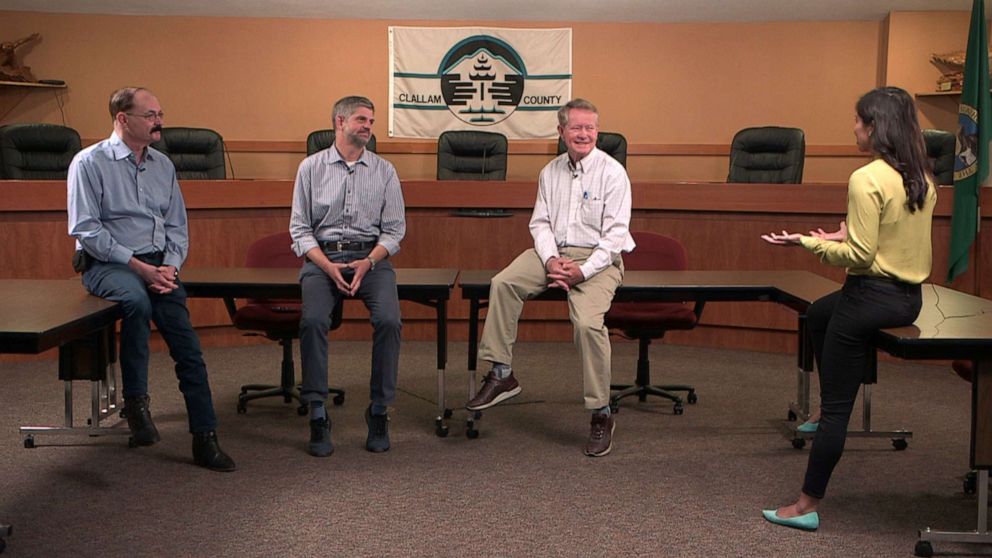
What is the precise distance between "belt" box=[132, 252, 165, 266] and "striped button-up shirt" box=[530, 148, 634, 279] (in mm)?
1438

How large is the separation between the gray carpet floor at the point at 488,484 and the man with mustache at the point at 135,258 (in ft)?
0.72

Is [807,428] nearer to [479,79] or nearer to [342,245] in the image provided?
[342,245]

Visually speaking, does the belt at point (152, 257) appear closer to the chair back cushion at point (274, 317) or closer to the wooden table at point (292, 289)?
the wooden table at point (292, 289)

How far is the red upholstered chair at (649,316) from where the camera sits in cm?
412

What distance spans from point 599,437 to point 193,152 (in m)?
4.69

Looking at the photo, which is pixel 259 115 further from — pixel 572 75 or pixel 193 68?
pixel 572 75

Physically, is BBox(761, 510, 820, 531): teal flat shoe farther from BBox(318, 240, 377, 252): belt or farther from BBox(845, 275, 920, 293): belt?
BBox(318, 240, 377, 252): belt

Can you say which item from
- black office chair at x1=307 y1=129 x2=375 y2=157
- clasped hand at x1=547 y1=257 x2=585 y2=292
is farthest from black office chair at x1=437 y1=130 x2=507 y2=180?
clasped hand at x1=547 y1=257 x2=585 y2=292

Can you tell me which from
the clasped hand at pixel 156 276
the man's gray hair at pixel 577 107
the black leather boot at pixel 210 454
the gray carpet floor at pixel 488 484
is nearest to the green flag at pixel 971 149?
the gray carpet floor at pixel 488 484

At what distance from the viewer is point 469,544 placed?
2.62 meters

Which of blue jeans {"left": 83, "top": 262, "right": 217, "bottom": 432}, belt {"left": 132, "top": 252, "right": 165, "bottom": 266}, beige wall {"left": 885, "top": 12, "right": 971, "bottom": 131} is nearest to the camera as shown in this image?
blue jeans {"left": 83, "top": 262, "right": 217, "bottom": 432}

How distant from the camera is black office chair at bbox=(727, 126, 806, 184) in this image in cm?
688

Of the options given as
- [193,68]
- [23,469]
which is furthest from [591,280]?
[193,68]

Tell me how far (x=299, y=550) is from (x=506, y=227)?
11.5 ft
